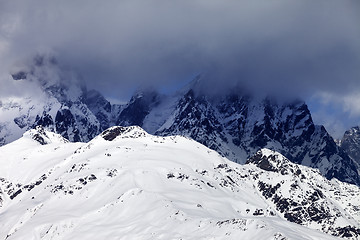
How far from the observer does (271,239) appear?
19038 cm

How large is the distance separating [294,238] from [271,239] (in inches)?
375

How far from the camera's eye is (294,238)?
19438 cm
